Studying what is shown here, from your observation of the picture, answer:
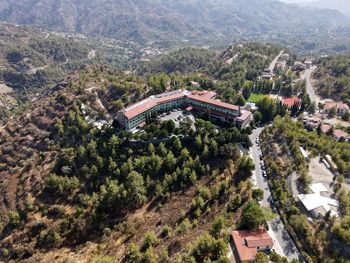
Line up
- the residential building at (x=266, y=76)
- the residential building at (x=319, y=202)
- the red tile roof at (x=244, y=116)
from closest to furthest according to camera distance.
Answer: the residential building at (x=319, y=202) → the red tile roof at (x=244, y=116) → the residential building at (x=266, y=76)

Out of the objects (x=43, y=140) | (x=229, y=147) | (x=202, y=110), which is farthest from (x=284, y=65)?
(x=43, y=140)

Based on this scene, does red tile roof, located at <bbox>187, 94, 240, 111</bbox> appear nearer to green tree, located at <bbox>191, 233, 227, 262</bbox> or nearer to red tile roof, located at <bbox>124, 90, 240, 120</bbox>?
red tile roof, located at <bbox>124, 90, 240, 120</bbox>

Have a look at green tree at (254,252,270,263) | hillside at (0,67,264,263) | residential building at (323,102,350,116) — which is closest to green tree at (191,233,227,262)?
hillside at (0,67,264,263)

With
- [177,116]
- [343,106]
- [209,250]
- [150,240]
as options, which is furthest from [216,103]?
[343,106]

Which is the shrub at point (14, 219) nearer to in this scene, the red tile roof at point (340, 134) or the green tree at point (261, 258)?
the green tree at point (261, 258)

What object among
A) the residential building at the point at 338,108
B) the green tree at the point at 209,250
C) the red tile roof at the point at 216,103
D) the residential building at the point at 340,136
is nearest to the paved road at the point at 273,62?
the residential building at the point at 338,108

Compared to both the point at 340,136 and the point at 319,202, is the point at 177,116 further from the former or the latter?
the point at 340,136
